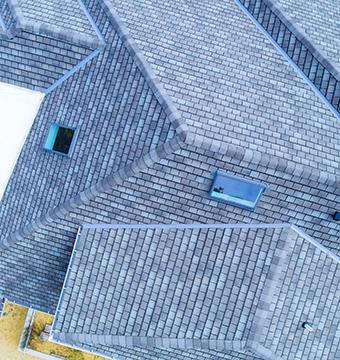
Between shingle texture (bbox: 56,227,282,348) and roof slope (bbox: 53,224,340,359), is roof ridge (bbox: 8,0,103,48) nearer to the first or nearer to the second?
roof slope (bbox: 53,224,340,359)

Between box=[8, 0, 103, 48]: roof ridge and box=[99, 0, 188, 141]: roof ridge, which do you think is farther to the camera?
box=[8, 0, 103, 48]: roof ridge

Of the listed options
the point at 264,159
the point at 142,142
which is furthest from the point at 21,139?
the point at 264,159

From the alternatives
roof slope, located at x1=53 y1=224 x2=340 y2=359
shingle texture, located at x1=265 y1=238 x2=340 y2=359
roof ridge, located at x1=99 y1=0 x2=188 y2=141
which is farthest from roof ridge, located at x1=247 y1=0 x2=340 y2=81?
shingle texture, located at x1=265 y1=238 x2=340 y2=359

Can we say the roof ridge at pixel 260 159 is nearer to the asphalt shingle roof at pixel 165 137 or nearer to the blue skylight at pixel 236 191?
the asphalt shingle roof at pixel 165 137

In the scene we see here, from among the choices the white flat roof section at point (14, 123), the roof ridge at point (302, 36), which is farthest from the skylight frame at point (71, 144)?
the roof ridge at point (302, 36)

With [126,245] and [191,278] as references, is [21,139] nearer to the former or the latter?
[126,245]

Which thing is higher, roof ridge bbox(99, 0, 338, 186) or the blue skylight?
roof ridge bbox(99, 0, 338, 186)

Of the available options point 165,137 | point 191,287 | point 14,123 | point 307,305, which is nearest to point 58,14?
point 14,123
